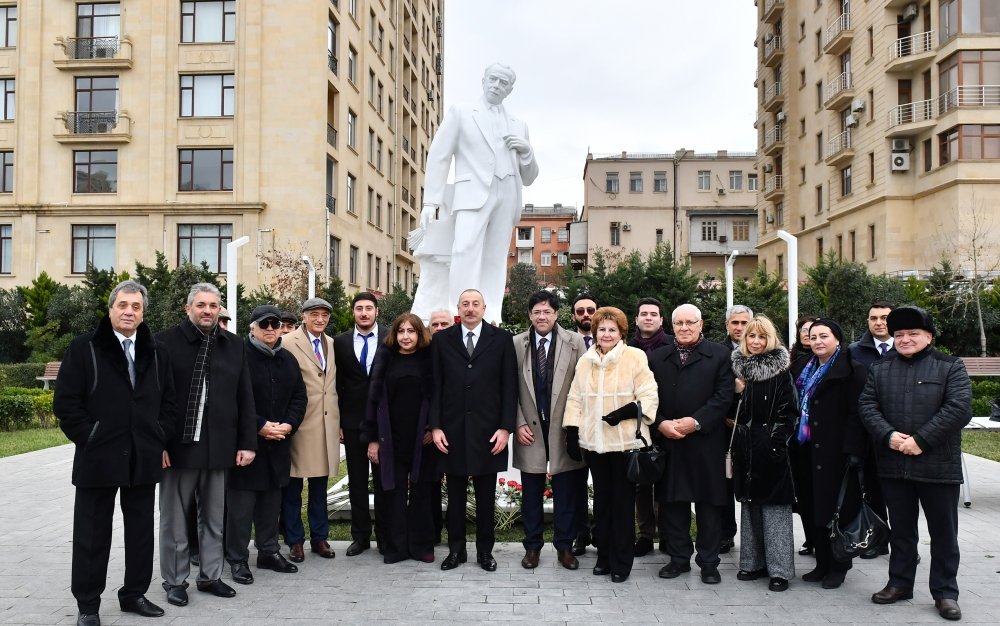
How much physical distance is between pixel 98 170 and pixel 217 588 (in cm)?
3094

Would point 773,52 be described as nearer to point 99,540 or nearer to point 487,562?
point 487,562

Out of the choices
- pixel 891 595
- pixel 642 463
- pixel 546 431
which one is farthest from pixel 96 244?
pixel 891 595

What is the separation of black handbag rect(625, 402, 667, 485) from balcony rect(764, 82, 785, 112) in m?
45.6

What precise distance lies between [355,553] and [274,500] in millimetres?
804

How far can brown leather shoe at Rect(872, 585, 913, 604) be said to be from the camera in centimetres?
486

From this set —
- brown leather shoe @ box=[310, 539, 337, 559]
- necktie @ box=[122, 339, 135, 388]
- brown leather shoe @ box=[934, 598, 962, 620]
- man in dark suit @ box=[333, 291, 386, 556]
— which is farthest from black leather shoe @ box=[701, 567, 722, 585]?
necktie @ box=[122, 339, 135, 388]

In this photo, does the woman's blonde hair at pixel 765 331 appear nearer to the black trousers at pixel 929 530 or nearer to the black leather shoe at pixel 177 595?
the black trousers at pixel 929 530

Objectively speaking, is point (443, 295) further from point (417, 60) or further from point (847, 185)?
point (417, 60)

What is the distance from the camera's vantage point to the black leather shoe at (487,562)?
550 cm

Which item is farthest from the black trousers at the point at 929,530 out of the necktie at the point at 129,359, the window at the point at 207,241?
the window at the point at 207,241

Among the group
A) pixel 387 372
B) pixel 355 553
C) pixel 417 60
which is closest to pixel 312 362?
pixel 387 372

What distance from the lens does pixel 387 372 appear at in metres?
5.75

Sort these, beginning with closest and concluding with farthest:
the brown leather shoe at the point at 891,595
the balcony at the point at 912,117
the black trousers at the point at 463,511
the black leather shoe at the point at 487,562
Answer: the brown leather shoe at the point at 891,595 → the black leather shoe at the point at 487,562 → the black trousers at the point at 463,511 → the balcony at the point at 912,117

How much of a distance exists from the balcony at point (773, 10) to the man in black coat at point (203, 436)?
48285 millimetres
